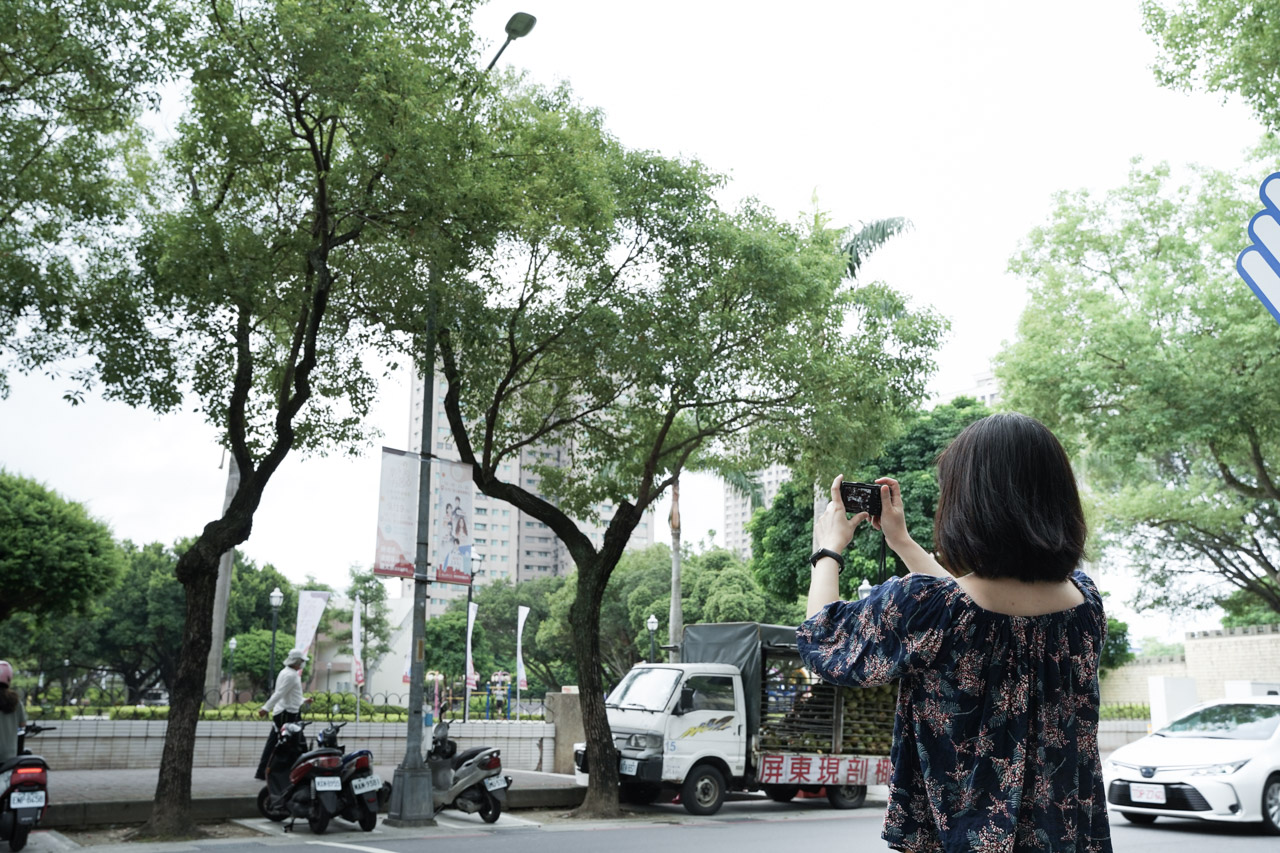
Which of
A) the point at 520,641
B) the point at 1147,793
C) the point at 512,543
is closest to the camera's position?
the point at 1147,793

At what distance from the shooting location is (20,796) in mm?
8977

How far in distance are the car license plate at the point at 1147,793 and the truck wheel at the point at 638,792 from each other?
233 inches

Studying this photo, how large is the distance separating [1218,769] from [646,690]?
703cm

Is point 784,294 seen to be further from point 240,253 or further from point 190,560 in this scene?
point 190,560

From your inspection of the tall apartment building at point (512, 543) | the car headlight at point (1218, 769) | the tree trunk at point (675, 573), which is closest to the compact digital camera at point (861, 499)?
the car headlight at point (1218, 769)

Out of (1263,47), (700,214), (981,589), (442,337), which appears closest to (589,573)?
(442,337)

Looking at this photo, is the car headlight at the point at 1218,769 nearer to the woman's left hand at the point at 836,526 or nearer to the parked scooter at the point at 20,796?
the woman's left hand at the point at 836,526

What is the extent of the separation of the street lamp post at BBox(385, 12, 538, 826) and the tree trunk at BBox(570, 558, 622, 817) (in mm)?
2167

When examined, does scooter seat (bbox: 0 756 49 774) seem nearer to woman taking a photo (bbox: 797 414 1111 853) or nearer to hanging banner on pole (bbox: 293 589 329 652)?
woman taking a photo (bbox: 797 414 1111 853)

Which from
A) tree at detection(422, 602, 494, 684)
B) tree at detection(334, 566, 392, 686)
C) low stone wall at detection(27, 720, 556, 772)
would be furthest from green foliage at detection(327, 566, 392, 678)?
low stone wall at detection(27, 720, 556, 772)

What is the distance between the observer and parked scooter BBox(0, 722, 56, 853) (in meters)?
8.98

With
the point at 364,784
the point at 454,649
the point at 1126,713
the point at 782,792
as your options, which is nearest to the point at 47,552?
the point at 364,784

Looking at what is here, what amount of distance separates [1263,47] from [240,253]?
Answer: 11832mm

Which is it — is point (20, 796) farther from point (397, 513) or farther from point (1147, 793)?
point (1147, 793)
